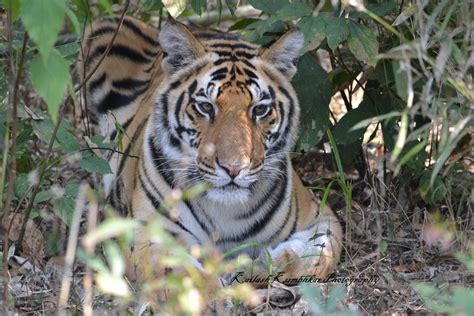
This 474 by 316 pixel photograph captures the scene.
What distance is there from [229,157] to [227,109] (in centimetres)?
26

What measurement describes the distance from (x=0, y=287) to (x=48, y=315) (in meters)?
0.28

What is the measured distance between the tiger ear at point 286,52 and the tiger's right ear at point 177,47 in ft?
0.97

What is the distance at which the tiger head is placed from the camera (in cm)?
395

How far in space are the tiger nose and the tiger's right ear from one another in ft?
2.04

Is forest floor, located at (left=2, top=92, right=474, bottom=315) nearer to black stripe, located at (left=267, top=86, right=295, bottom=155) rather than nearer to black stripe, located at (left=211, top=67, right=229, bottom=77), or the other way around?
black stripe, located at (left=267, top=86, right=295, bottom=155)

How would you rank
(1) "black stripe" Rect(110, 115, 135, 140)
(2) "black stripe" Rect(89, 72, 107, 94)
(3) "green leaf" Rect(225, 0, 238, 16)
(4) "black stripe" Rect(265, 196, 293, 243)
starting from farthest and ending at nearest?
(2) "black stripe" Rect(89, 72, 107, 94)
(1) "black stripe" Rect(110, 115, 135, 140)
(3) "green leaf" Rect(225, 0, 238, 16)
(4) "black stripe" Rect(265, 196, 293, 243)

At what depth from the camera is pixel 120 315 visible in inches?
132

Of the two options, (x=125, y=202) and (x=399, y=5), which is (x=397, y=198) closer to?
(x=399, y=5)

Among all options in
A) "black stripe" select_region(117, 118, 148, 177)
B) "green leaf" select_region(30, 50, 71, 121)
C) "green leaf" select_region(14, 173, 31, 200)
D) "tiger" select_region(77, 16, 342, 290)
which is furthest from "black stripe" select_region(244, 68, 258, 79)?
"green leaf" select_region(30, 50, 71, 121)

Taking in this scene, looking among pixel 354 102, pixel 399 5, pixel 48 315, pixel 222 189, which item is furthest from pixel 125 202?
pixel 354 102

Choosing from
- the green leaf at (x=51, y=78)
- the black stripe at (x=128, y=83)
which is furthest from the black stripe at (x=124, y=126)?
the green leaf at (x=51, y=78)

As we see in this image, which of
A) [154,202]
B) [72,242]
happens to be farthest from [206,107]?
[72,242]

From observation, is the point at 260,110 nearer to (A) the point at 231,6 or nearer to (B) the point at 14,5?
(A) the point at 231,6

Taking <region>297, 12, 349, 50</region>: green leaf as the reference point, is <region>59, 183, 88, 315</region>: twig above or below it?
below
